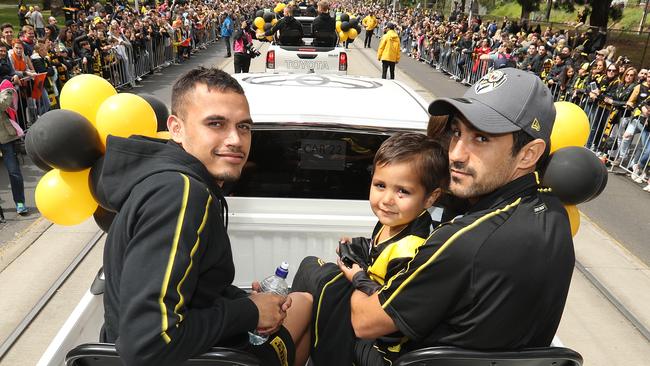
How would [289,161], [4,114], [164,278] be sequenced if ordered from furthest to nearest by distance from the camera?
1. [4,114]
2. [289,161]
3. [164,278]

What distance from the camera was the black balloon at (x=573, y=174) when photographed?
2.55 meters

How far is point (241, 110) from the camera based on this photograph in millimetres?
1875

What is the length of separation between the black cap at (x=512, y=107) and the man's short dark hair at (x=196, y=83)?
32.9 inches

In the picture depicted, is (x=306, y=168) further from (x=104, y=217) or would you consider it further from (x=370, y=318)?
→ (x=370, y=318)

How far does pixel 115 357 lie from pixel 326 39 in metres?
11.1

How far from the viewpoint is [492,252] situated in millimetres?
1566

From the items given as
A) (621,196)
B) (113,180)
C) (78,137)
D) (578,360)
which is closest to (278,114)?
(78,137)

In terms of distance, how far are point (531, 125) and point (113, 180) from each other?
1.46 metres

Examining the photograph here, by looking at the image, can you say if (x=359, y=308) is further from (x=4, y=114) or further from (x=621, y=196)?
(x=621, y=196)

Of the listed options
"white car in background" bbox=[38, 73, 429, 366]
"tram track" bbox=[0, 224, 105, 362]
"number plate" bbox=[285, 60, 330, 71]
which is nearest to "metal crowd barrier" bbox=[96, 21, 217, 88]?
"number plate" bbox=[285, 60, 330, 71]

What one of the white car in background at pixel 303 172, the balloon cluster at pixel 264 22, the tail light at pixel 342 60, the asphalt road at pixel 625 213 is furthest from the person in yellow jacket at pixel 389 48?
the white car in background at pixel 303 172

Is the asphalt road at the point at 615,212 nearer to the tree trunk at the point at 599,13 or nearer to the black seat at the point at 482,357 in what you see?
the black seat at the point at 482,357

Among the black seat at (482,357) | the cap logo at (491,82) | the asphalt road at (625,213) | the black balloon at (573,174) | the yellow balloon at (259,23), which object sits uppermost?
the cap logo at (491,82)

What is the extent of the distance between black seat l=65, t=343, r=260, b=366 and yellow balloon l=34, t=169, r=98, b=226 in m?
1.43
